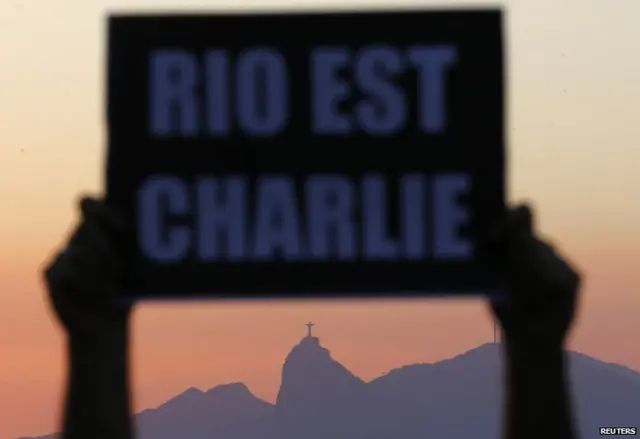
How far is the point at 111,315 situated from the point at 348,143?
2.30 metres

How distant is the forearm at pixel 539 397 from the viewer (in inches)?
559

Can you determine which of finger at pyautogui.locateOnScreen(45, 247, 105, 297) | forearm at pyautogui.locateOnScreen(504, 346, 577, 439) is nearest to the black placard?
finger at pyautogui.locateOnScreen(45, 247, 105, 297)

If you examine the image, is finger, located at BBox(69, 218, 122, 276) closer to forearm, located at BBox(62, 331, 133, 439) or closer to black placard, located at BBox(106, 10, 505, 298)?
black placard, located at BBox(106, 10, 505, 298)

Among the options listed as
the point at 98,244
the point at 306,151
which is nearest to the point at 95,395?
the point at 98,244

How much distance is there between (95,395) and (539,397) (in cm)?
339

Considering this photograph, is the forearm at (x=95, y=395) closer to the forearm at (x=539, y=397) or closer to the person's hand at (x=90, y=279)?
the person's hand at (x=90, y=279)

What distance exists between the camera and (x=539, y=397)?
46.9 ft

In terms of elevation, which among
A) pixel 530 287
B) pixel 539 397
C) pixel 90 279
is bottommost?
pixel 539 397

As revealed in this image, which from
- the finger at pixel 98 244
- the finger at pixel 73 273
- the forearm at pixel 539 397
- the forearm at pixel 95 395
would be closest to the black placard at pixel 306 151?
the finger at pixel 98 244

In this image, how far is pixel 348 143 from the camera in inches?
581

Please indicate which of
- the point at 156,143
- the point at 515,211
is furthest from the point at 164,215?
the point at 515,211

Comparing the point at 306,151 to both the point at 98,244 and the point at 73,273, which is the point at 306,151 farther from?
the point at 73,273

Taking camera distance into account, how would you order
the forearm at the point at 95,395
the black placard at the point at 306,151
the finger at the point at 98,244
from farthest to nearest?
the black placard at the point at 306,151 → the finger at the point at 98,244 → the forearm at the point at 95,395

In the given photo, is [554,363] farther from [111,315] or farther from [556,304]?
[111,315]
